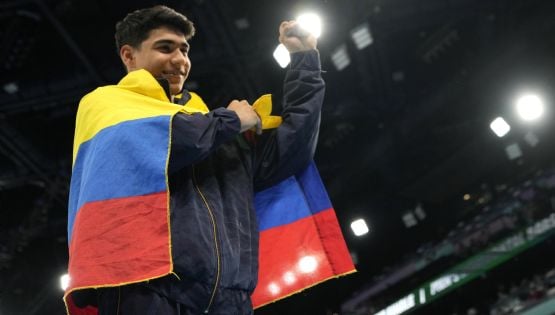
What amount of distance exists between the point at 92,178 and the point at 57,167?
6803 mm

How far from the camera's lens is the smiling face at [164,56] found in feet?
6.04

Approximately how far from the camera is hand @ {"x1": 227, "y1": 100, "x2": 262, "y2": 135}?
1.62 metres

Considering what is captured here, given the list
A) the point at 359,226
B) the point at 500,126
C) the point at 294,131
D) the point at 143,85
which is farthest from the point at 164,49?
the point at 359,226

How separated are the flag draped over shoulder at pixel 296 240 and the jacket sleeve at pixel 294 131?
0.09 metres

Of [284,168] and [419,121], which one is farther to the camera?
[419,121]

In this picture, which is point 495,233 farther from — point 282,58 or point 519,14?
point 282,58

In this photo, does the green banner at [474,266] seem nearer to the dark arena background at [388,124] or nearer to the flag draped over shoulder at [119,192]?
the dark arena background at [388,124]

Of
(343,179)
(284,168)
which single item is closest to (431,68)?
(343,179)

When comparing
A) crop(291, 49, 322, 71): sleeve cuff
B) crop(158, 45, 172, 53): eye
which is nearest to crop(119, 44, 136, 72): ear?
crop(158, 45, 172, 53): eye

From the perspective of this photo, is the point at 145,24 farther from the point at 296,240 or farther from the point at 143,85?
the point at 296,240

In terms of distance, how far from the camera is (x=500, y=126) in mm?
7988

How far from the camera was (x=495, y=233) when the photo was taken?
9219mm

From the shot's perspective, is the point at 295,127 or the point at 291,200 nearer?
the point at 295,127

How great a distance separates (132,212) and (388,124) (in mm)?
7125
